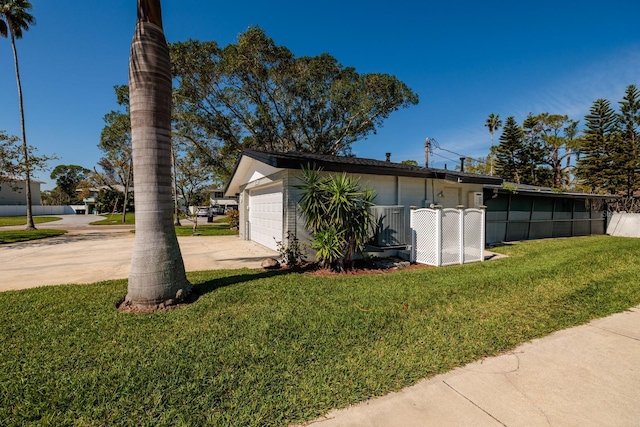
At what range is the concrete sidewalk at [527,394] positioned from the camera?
6.88 ft

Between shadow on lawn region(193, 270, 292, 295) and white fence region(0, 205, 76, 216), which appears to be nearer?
shadow on lawn region(193, 270, 292, 295)

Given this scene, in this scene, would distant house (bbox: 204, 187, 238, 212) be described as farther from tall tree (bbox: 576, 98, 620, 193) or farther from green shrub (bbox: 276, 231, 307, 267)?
tall tree (bbox: 576, 98, 620, 193)

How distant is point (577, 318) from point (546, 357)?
63.2 inches

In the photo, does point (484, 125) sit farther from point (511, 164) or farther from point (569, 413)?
point (569, 413)

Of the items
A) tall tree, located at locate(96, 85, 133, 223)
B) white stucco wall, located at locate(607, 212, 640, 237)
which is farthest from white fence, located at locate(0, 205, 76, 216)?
white stucco wall, located at locate(607, 212, 640, 237)

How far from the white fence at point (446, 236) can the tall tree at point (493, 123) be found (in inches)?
1595

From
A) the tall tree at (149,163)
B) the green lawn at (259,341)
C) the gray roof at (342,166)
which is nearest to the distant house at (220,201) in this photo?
the gray roof at (342,166)

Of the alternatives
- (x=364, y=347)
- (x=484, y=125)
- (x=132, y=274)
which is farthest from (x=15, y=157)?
(x=484, y=125)

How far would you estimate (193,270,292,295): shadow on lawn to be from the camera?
4.96 metres

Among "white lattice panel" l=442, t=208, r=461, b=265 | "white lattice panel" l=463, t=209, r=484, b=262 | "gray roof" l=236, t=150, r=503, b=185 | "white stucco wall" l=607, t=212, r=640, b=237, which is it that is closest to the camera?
"gray roof" l=236, t=150, r=503, b=185

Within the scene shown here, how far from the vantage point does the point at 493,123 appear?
133 feet

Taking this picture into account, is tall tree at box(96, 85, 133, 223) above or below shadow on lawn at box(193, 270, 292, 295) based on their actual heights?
above

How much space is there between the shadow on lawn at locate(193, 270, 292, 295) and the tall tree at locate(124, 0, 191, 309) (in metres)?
→ 0.74

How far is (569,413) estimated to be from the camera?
2.17 metres
